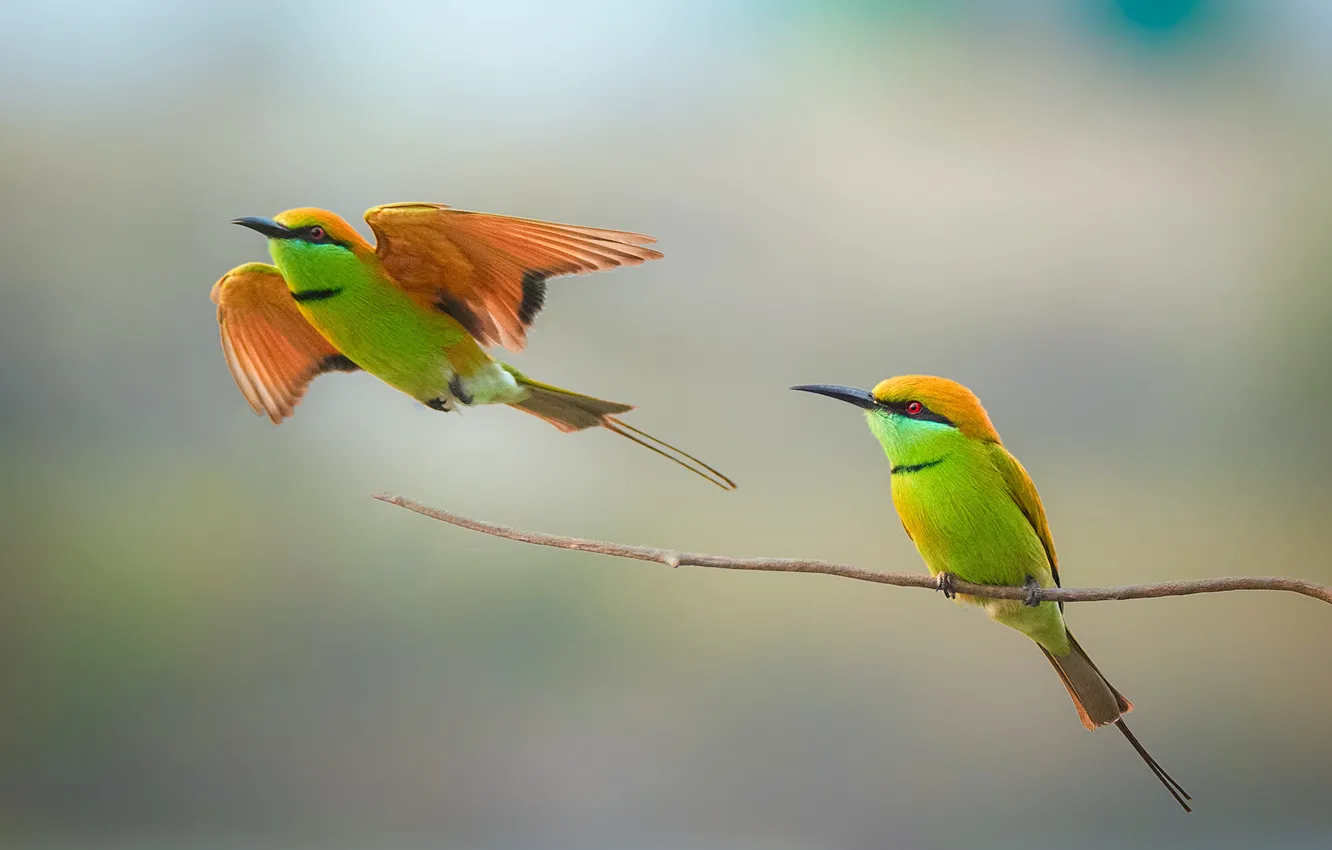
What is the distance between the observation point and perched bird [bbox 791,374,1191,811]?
819mm

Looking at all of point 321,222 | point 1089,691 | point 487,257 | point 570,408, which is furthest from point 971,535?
point 321,222

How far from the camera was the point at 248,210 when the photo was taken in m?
2.10

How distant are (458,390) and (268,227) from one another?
0.18m

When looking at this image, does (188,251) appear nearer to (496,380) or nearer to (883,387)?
(496,380)

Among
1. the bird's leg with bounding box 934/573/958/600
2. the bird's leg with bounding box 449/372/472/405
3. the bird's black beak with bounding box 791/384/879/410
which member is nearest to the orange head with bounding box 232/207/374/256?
the bird's leg with bounding box 449/372/472/405

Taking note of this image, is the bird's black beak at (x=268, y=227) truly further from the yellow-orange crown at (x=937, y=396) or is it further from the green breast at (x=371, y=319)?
the yellow-orange crown at (x=937, y=396)

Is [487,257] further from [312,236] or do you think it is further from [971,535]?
[971,535]

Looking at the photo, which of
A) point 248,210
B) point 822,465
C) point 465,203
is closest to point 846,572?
point 822,465

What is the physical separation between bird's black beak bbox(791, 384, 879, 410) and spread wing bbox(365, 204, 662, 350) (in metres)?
0.15

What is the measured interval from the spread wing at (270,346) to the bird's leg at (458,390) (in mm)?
115

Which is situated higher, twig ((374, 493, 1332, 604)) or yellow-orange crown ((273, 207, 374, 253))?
yellow-orange crown ((273, 207, 374, 253))

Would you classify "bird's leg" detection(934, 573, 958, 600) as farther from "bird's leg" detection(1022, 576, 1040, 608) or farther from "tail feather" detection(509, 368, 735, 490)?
"tail feather" detection(509, 368, 735, 490)

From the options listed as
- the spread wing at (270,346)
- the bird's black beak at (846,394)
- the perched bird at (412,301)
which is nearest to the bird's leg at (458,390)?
the perched bird at (412,301)

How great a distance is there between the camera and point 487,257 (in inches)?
34.7
